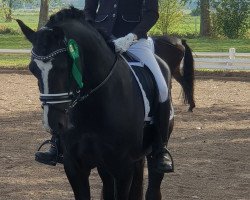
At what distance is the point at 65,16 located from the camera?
187 inches

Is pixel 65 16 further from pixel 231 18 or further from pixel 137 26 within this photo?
pixel 231 18

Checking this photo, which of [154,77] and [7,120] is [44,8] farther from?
[154,77]

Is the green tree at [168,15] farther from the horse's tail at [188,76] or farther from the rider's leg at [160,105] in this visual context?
the rider's leg at [160,105]

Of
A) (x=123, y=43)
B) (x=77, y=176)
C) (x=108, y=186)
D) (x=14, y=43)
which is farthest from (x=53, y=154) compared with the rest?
(x=14, y=43)

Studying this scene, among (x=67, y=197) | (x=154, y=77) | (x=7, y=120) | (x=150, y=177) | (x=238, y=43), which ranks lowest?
A: (x=238, y=43)

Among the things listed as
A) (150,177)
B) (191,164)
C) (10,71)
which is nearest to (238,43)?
(10,71)

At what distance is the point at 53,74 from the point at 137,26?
1550mm

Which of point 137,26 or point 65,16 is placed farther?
point 137,26

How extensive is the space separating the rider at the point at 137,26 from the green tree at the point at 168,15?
37.5m

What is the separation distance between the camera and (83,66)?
4793 millimetres

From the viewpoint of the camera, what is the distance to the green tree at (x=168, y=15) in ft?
143

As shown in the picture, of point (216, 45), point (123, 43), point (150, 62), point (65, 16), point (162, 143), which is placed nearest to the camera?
point (65, 16)

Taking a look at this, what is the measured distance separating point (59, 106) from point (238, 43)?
1301 inches

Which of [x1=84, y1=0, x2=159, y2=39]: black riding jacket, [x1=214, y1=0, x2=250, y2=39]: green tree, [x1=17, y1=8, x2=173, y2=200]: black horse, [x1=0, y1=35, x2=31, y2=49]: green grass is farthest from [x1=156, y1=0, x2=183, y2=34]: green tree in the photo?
[x1=17, y1=8, x2=173, y2=200]: black horse
